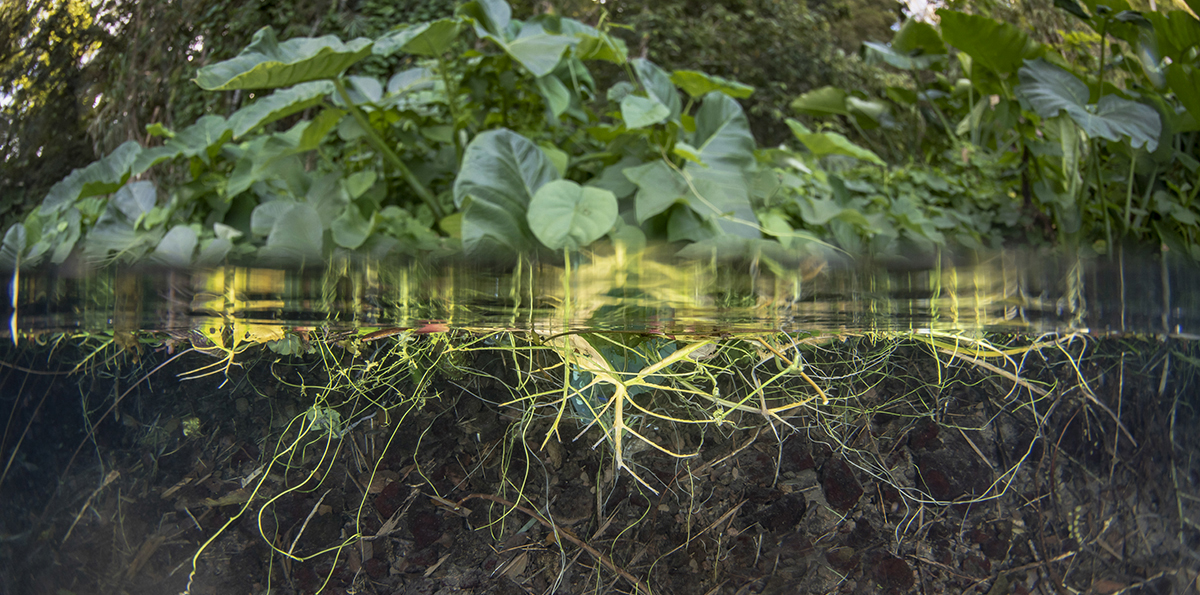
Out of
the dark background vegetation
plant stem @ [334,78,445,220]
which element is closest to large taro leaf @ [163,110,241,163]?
plant stem @ [334,78,445,220]

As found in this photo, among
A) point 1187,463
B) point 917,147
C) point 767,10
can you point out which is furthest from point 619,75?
point 1187,463

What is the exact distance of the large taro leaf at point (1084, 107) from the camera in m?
1.02

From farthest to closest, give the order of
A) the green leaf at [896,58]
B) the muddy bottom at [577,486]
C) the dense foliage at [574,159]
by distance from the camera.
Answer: the green leaf at [896,58] → the dense foliage at [574,159] → the muddy bottom at [577,486]

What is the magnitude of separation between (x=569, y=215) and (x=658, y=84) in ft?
1.49

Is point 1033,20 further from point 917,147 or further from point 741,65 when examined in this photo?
point 741,65

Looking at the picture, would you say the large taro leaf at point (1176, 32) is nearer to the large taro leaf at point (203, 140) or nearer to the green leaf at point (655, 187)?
the green leaf at point (655, 187)

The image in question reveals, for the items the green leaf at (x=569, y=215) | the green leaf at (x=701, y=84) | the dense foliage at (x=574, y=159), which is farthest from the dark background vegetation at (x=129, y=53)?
the green leaf at (x=569, y=215)

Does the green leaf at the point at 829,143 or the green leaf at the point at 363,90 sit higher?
the green leaf at the point at 363,90

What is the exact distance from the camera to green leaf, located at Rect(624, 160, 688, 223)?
1013 mm

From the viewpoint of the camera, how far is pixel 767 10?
255 centimetres

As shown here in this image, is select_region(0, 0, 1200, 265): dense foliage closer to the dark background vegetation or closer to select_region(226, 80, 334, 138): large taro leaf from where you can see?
select_region(226, 80, 334, 138): large taro leaf

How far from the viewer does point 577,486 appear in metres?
0.33

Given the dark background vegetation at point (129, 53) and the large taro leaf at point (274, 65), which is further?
the dark background vegetation at point (129, 53)

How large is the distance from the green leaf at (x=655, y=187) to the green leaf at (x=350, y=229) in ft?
1.48
